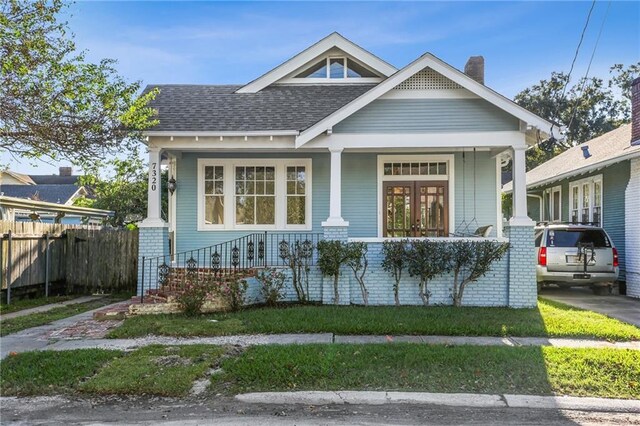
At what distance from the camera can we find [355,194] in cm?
1244

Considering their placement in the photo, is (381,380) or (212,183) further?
(212,183)

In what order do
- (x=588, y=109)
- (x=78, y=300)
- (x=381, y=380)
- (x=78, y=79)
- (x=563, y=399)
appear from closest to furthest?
(x=563, y=399) → (x=381, y=380) → (x=78, y=79) → (x=78, y=300) → (x=588, y=109)

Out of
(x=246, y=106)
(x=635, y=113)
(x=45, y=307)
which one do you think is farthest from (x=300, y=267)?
(x=635, y=113)

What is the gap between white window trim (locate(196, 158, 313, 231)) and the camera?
40.1ft

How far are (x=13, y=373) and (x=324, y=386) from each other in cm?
371

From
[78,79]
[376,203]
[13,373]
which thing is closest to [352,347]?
[13,373]

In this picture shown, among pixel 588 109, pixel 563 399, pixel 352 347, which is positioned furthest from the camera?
pixel 588 109

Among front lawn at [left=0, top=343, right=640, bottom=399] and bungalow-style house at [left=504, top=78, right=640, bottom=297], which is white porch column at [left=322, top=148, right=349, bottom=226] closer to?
front lawn at [left=0, top=343, right=640, bottom=399]

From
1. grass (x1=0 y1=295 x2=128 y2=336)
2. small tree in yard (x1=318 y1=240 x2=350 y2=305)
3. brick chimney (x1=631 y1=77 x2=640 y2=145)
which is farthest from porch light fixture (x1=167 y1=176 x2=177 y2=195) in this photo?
brick chimney (x1=631 y1=77 x2=640 y2=145)

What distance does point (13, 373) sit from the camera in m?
5.69

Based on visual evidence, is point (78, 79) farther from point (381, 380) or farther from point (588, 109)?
point (588, 109)

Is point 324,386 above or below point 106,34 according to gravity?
below

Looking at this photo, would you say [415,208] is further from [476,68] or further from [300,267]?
[476,68]

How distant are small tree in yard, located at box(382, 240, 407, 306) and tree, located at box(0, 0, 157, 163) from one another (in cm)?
581
